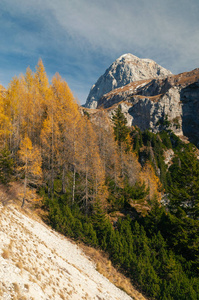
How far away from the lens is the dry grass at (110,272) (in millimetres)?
12906

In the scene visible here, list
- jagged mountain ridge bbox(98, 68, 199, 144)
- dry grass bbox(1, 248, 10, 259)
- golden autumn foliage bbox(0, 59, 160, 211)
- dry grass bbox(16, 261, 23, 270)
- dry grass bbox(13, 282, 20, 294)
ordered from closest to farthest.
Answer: dry grass bbox(13, 282, 20, 294) → dry grass bbox(16, 261, 23, 270) → dry grass bbox(1, 248, 10, 259) → golden autumn foliage bbox(0, 59, 160, 211) → jagged mountain ridge bbox(98, 68, 199, 144)

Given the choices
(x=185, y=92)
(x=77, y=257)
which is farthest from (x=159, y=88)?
(x=77, y=257)

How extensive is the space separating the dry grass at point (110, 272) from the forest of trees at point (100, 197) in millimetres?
624

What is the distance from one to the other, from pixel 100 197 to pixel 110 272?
8276mm

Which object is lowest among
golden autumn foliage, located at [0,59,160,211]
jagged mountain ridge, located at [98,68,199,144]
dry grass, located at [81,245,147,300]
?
dry grass, located at [81,245,147,300]

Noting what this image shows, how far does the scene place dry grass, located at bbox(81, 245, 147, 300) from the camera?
1291 centimetres

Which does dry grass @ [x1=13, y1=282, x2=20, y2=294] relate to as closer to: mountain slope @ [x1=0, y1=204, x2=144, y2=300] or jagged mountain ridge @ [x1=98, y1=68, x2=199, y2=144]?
mountain slope @ [x1=0, y1=204, x2=144, y2=300]

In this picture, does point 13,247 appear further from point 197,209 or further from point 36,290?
point 197,209

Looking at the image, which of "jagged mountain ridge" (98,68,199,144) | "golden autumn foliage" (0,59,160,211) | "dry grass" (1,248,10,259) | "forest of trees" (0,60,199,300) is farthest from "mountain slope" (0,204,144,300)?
"jagged mountain ridge" (98,68,199,144)

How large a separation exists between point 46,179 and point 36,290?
742 inches

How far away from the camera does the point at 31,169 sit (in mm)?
18531

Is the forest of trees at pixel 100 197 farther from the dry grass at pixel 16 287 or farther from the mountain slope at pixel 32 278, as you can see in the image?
the dry grass at pixel 16 287

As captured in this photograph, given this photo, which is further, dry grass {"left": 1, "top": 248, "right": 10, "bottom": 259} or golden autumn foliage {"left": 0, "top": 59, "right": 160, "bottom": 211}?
golden autumn foliage {"left": 0, "top": 59, "right": 160, "bottom": 211}

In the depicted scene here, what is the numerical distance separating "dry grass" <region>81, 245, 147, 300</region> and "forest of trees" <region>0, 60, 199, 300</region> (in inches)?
24.6
